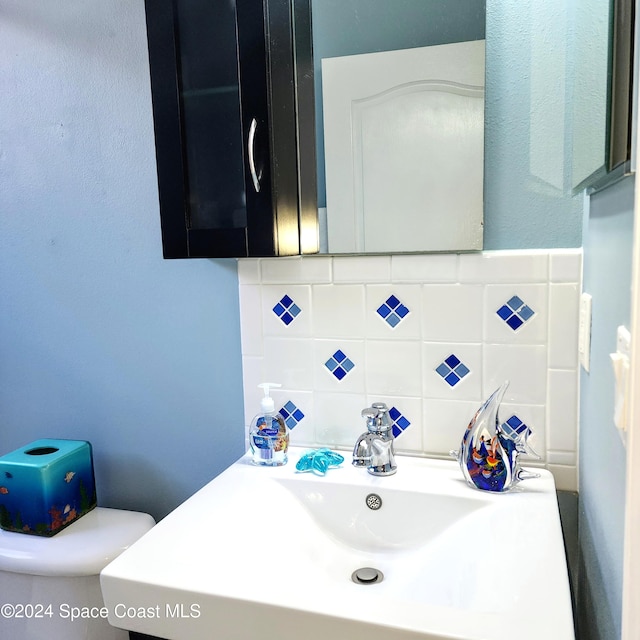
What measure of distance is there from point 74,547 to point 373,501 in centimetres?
59

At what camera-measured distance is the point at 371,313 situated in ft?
3.90

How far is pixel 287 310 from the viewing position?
4.09 ft

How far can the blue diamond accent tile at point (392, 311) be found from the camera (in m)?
1.17

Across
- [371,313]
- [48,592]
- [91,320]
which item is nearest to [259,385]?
[371,313]

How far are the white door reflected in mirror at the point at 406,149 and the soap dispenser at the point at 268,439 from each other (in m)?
0.34

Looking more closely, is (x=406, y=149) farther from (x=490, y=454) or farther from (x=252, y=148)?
(x=490, y=454)

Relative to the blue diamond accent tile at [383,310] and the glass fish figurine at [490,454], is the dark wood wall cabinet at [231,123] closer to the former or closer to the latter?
the blue diamond accent tile at [383,310]

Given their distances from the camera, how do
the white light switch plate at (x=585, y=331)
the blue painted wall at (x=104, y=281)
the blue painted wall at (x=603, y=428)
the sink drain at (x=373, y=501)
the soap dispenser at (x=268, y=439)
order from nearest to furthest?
1. the blue painted wall at (x=603, y=428)
2. the white light switch plate at (x=585, y=331)
3. the sink drain at (x=373, y=501)
4. the soap dispenser at (x=268, y=439)
5. the blue painted wall at (x=104, y=281)

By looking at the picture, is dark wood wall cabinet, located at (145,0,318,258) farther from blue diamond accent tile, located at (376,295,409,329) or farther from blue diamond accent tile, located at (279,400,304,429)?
blue diamond accent tile, located at (279,400,304,429)

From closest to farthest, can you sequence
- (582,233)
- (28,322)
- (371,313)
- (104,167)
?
1. (582,233)
2. (371,313)
3. (104,167)
4. (28,322)

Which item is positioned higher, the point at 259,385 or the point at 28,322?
the point at 28,322

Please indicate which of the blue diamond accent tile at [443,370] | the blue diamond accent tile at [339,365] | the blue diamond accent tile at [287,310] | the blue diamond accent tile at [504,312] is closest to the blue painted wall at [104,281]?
the blue diamond accent tile at [287,310]

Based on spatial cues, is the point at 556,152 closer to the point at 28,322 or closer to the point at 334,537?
the point at 334,537

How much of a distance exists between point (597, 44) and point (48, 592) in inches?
50.2
